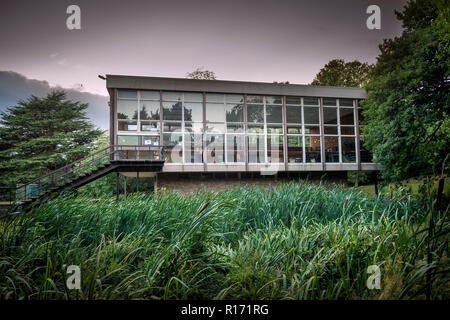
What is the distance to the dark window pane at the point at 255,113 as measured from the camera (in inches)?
599

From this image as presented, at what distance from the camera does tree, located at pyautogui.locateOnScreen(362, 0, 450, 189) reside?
9758 millimetres

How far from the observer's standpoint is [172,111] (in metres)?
14.3

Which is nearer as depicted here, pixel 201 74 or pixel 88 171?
pixel 88 171

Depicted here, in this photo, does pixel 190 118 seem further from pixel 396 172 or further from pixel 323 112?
pixel 396 172

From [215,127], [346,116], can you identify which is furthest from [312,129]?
[215,127]

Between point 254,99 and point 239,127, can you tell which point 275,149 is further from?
point 254,99

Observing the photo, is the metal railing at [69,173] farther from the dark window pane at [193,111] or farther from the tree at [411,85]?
the tree at [411,85]

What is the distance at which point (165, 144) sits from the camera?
13.9 meters

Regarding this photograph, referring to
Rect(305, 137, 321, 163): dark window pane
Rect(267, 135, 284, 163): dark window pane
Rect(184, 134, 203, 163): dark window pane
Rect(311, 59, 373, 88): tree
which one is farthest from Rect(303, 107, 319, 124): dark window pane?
Rect(311, 59, 373, 88): tree

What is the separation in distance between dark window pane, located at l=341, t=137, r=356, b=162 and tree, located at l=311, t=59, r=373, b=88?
11.2 meters

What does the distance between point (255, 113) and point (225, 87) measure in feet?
7.88

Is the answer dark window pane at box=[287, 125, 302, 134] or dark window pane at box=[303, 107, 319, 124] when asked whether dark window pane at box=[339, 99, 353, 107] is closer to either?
dark window pane at box=[303, 107, 319, 124]

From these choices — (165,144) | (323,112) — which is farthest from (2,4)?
(323,112)
